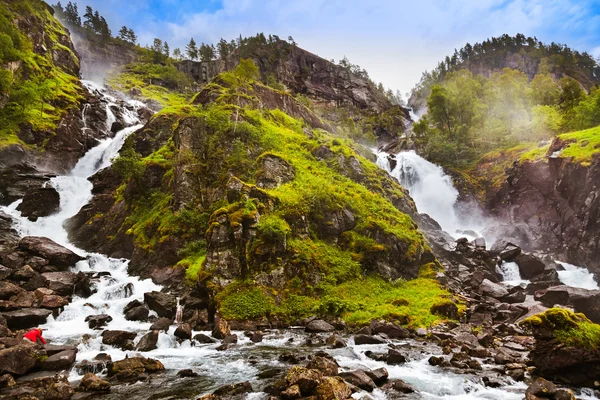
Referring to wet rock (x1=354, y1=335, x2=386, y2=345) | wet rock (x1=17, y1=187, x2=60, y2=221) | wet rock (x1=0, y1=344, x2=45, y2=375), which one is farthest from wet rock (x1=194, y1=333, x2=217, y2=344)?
wet rock (x1=17, y1=187, x2=60, y2=221)

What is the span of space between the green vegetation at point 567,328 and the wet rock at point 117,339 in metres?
18.5

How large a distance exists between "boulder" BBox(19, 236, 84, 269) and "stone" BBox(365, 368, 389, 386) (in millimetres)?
26008

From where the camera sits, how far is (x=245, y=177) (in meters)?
33.9

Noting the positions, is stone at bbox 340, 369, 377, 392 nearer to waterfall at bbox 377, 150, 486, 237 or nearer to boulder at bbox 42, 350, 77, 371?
boulder at bbox 42, 350, 77, 371

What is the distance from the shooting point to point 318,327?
2150cm

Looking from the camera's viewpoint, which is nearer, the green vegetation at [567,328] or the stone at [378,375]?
the green vegetation at [567,328]

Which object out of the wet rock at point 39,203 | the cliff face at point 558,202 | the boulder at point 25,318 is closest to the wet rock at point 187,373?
the boulder at point 25,318

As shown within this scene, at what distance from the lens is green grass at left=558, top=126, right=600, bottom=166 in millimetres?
36406

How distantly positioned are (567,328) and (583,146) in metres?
34.6

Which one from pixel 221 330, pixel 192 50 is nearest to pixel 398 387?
pixel 221 330

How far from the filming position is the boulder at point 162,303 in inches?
904

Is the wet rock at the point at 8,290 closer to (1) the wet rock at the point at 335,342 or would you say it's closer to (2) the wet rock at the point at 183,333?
(2) the wet rock at the point at 183,333

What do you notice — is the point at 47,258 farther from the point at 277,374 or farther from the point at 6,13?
the point at 6,13

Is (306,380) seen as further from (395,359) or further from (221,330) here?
(221,330)
